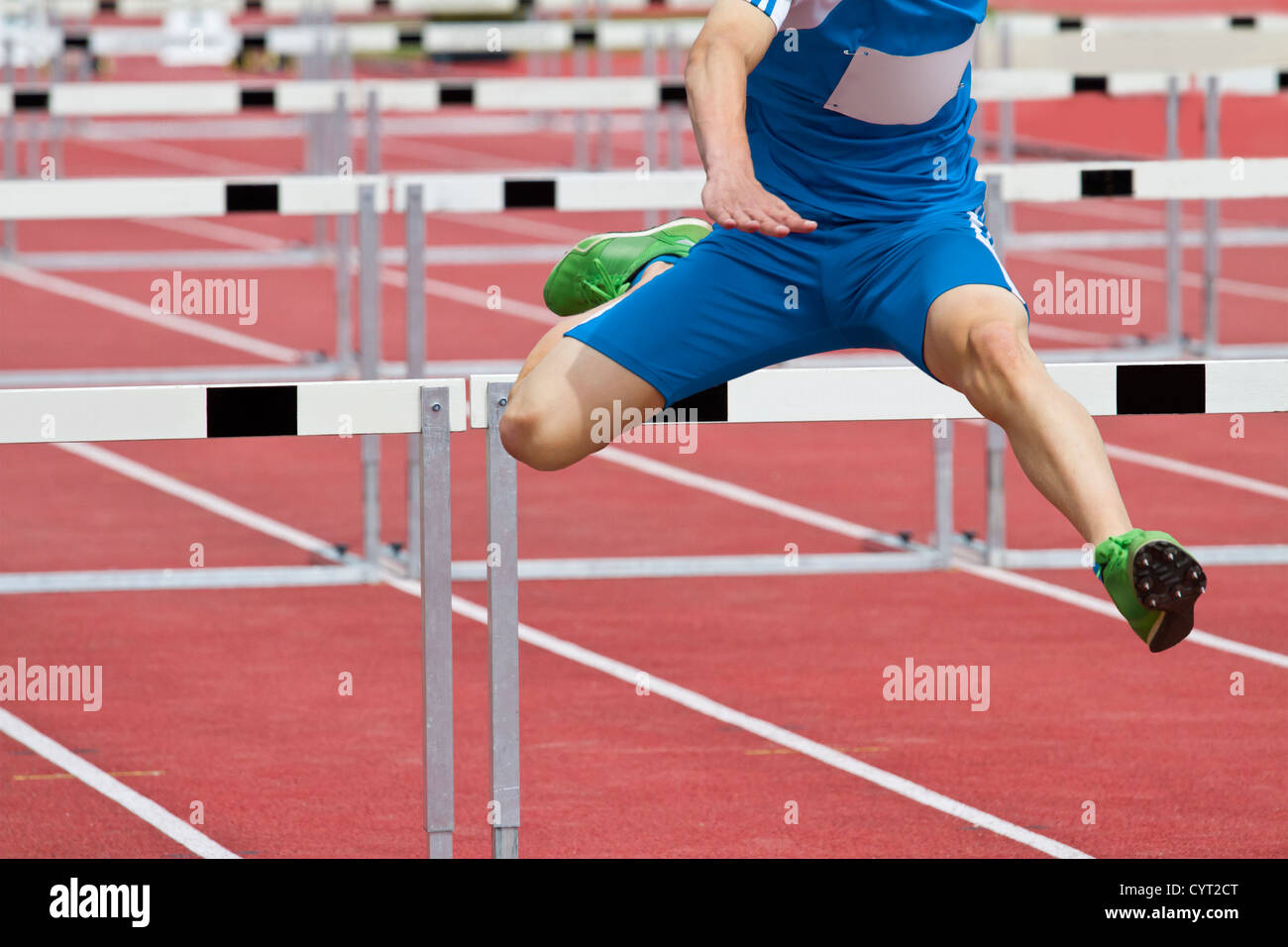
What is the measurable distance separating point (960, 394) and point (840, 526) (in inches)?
169

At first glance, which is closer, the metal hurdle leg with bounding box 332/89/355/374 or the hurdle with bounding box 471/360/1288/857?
the hurdle with bounding box 471/360/1288/857

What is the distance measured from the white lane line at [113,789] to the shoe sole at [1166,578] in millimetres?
2293

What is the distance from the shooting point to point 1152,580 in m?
3.64

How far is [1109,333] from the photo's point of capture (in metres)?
13.0

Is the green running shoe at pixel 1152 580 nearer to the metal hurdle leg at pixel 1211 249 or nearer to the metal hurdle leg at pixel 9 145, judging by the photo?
the metal hurdle leg at pixel 1211 249

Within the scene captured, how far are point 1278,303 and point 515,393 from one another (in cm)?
1064

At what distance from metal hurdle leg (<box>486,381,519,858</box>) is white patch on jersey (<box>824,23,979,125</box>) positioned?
2.80 ft

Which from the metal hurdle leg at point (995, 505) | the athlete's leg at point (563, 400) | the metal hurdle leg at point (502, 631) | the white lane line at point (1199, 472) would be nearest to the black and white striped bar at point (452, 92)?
the white lane line at point (1199, 472)

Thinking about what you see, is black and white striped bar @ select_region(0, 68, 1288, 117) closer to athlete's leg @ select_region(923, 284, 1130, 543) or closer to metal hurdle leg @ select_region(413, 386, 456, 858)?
athlete's leg @ select_region(923, 284, 1130, 543)

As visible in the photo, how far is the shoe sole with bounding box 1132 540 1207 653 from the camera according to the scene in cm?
363

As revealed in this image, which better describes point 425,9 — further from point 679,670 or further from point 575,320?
point 575,320

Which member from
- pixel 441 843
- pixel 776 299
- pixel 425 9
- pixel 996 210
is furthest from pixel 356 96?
pixel 441 843

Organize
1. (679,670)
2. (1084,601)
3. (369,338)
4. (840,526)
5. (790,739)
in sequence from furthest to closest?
1. (840,526)
2. (369,338)
3. (1084,601)
4. (679,670)
5. (790,739)

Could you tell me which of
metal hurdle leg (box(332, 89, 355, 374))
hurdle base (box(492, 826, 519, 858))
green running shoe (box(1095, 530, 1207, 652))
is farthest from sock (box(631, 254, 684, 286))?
metal hurdle leg (box(332, 89, 355, 374))
